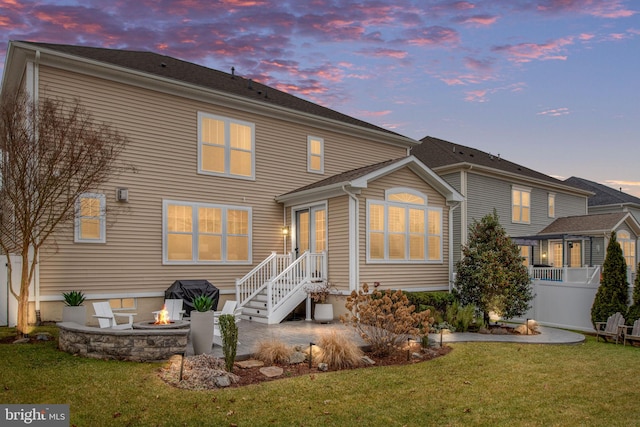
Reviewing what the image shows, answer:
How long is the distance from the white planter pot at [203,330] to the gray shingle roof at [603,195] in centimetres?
3090

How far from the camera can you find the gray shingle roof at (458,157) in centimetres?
2330

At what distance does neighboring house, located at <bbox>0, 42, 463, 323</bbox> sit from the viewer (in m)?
12.1

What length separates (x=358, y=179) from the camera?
515 inches

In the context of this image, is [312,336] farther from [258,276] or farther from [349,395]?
[258,276]

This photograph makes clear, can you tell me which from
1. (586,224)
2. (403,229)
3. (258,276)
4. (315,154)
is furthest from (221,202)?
(586,224)

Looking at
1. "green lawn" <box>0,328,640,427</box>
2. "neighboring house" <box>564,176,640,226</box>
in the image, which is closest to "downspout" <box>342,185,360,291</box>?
"green lawn" <box>0,328,640,427</box>

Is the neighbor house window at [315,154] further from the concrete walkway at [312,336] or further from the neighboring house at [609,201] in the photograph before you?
the neighboring house at [609,201]

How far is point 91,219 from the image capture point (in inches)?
478

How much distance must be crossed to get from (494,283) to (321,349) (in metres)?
6.63

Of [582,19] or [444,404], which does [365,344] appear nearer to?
[444,404]

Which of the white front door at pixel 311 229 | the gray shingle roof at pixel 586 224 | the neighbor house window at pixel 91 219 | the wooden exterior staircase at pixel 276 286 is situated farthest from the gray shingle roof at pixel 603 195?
the neighbor house window at pixel 91 219

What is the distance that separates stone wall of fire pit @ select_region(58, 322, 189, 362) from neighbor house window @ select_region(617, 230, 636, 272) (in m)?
23.3

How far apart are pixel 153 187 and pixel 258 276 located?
3.88m

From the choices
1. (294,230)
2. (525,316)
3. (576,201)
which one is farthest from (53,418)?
(576,201)
